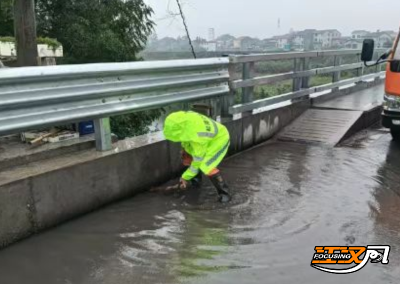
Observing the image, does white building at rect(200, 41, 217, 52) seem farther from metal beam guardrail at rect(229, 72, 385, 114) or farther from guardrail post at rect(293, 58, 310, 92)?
guardrail post at rect(293, 58, 310, 92)

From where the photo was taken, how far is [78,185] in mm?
3932

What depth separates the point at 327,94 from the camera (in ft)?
A: 29.9

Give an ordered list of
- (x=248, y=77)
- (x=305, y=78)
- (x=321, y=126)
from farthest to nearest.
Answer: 1. (x=305, y=78)
2. (x=321, y=126)
3. (x=248, y=77)

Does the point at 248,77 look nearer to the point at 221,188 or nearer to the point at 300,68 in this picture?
the point at 300,68

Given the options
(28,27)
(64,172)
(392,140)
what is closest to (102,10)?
(28,27)

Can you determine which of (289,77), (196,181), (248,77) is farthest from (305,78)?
(196,181)

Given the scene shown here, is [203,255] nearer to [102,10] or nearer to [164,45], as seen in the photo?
[164,45]

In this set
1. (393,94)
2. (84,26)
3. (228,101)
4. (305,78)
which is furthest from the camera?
(84,26)

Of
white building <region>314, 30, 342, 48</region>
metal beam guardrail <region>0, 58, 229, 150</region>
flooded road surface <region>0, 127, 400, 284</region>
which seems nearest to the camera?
flooded road surface <region>0, 127, 400, 284</region>

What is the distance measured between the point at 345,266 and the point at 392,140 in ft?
15.2

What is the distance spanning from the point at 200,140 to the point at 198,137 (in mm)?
42

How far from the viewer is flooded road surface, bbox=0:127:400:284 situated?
3102 mm

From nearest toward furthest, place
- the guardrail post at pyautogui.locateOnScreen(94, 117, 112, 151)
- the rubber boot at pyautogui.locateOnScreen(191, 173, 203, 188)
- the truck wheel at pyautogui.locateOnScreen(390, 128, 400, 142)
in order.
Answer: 1. the guardrail post at pyautogui.locateOnScreen(94, 117, 112, 151)
2. the rubber boot at pyautogui.locateOnScreen(191, 173, 203, 188)
3. the truck wheel at pyautogui.locateOnScreen(390, 128, 400, 142)

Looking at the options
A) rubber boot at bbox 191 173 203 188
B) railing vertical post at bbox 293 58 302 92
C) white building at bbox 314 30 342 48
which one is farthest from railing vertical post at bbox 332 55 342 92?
rubber boot at bbox 191 173 203 188
